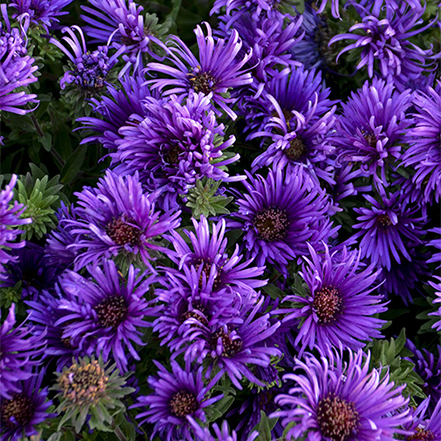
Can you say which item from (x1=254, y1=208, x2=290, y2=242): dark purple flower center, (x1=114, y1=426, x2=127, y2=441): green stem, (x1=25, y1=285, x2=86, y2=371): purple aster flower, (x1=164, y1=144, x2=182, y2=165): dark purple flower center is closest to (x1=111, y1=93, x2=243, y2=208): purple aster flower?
(x1=164, y1=144, x2=182, y2=165): dark purple flower center

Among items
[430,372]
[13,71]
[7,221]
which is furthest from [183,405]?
[13,71]

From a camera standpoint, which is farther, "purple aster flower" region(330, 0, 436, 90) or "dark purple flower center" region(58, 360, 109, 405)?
"purple aster flower" region(330, 0, 436, 90)

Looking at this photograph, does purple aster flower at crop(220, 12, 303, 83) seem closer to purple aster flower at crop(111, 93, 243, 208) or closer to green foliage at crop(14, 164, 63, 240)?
purple aster flower at crop(111, 93, 243, 208)

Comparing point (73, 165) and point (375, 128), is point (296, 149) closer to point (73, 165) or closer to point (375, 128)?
point (375, 128)

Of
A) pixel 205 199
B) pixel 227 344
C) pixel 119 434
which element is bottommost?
pixel 119 434

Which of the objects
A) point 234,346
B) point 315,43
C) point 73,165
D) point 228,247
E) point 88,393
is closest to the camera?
point 88,393

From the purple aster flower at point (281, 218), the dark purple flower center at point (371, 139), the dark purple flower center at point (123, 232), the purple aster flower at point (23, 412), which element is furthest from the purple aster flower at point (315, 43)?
the purple aster flower at point (23, 412)

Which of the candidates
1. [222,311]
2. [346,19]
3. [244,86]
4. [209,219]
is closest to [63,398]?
[222,311]
